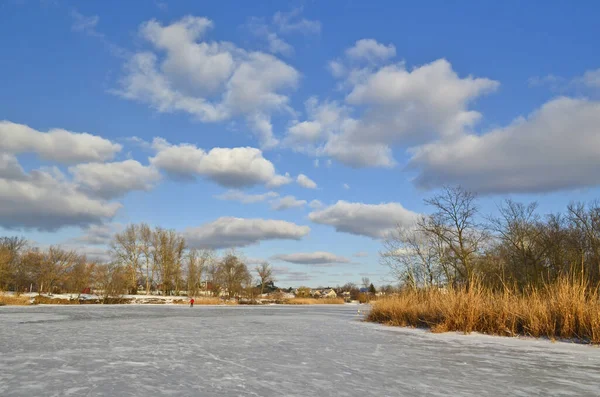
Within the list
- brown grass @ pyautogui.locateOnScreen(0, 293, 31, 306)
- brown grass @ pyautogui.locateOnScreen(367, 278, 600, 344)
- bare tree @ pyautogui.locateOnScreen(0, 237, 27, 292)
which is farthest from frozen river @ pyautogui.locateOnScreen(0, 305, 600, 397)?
bare tree @ pyautogui.locateOnScreen(0, 237, 27, 292)

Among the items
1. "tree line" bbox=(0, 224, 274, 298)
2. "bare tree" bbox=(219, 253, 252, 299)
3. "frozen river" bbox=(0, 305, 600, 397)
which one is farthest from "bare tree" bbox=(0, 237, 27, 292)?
"frozen river" bbox=(0, 305, 600, 397)

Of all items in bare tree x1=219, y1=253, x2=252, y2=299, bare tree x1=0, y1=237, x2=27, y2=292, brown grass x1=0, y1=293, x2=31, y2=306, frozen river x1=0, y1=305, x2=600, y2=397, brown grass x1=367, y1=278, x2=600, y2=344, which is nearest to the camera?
frozen river x1=0, y1=305, x2=600, y2=397

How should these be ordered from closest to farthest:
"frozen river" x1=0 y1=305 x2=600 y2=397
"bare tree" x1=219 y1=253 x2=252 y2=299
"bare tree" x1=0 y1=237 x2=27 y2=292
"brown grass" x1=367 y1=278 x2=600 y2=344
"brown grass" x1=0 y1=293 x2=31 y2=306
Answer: "frozen river" x1=0 y1=305 x2=600 y2=397 < "brown grass" x1=367 y1=278 x2=600 y2=344 < "brown grass" x1=0 y1=293 x2=31 y2=306 < "bare tree" x1=0 y1=237 x2=27 y2=292 < "bare tree" x1=219 y1=253 x2=252 y2=299

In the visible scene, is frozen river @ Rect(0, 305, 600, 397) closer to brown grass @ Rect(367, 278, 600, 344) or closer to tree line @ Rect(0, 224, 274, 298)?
brown grass @ Rect(367, 278, 600, 344)

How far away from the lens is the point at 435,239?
2167cm

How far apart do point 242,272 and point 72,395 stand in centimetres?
5907

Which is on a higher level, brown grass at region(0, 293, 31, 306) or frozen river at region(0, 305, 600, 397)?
frozen river at region(0, 305, 600, 397)

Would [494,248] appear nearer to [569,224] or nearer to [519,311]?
[569,224]

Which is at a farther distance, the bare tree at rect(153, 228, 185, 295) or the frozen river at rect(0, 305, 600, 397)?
the bare tree at rect(153, 228, 185, 295)

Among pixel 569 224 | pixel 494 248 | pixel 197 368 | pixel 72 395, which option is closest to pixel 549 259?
pixel 494 248

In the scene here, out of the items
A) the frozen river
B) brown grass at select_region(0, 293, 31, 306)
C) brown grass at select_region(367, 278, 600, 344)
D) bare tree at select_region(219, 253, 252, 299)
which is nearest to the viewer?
the frozen river

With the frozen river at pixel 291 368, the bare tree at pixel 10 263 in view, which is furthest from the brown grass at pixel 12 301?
the frozen river at pixel 291 368

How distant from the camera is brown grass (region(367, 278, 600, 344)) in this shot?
8711mm

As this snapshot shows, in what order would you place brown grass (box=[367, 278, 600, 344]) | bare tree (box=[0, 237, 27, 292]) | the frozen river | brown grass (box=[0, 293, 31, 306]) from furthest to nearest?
1. bare tree (box=[0, 237, 27, 292])
2. brown grass (box=[0, 293, 31, 306])
3. brown grass (box=[367, 278, 600, 344])
4. the frozen river
